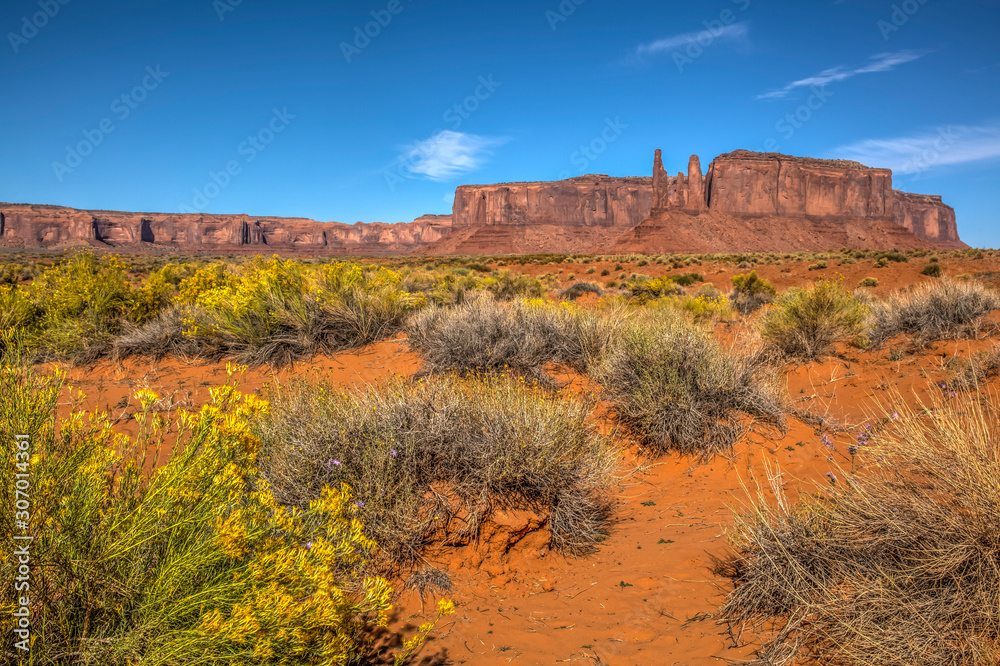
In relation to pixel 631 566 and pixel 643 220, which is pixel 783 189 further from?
pixel 631 566

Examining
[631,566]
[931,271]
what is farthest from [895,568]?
[931,271]

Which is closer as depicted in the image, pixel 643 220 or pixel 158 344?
pixel 158 344

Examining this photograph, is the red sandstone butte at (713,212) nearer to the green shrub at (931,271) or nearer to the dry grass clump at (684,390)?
the green shrub at (931,271)

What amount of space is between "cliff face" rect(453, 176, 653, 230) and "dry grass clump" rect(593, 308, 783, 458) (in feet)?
356

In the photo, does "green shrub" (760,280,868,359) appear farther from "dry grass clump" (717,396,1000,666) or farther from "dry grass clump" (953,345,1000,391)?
"dry grass clump" (717,396,1000,666)

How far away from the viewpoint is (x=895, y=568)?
224cm

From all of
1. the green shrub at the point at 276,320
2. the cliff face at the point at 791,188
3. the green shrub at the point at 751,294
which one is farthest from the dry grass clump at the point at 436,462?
the cliff face at the point at 791,188

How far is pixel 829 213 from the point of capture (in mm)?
92188

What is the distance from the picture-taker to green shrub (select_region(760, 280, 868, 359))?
823 cm

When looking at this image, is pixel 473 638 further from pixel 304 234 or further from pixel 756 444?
pixel 304 234

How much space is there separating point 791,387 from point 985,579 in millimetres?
5663

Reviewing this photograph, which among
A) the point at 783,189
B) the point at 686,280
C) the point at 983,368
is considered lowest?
the point at 983,368

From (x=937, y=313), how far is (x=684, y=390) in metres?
6.02

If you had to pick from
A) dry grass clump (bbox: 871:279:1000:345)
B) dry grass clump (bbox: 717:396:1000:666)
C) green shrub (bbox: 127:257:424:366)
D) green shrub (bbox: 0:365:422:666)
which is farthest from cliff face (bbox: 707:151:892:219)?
green shrub (bbox: 0:365:422:666)
